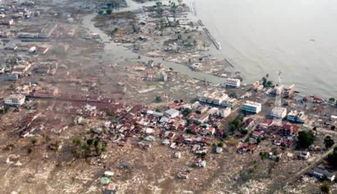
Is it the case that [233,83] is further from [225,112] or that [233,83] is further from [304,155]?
[304,155]

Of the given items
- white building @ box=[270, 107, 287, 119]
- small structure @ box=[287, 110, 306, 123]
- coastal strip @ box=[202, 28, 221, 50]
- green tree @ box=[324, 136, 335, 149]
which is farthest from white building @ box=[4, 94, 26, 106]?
green tree @ box=[324, 136, 335, 149]

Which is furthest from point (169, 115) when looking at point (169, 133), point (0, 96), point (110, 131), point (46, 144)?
point (0, 96)

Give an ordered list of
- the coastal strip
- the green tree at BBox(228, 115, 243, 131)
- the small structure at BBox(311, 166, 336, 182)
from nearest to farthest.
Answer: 1. the small structure at BBox(311, 166, 336, 182)
2. the green tree at BBox(228, 115, 243, 131)
3. the coastal strip

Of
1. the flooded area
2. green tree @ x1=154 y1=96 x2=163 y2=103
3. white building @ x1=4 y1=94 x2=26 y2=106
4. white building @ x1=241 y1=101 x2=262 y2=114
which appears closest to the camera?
white building @ x1=241 y1=101 x2=262 y2=114

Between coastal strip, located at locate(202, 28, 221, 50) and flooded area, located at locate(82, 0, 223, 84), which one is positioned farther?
coastal strip, located at locate(202, 28, 221, 50)

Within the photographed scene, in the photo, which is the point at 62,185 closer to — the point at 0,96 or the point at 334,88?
the point at 0,96

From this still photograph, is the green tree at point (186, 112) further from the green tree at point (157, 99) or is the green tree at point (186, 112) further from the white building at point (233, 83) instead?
the white building at point (233, 83)

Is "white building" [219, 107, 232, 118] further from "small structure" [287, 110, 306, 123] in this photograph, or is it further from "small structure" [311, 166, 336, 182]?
"small structure" [311, 166, 336, 182]
